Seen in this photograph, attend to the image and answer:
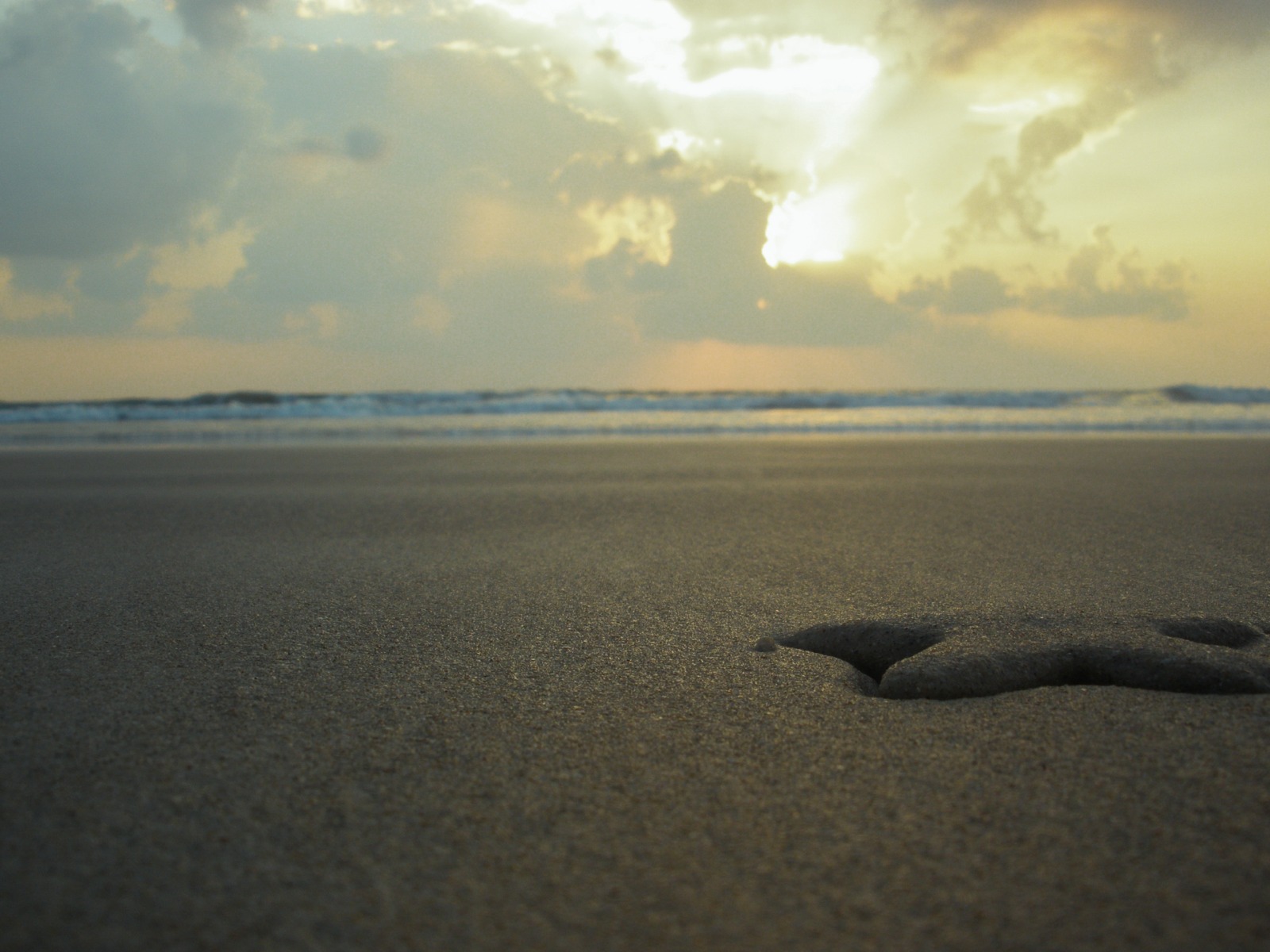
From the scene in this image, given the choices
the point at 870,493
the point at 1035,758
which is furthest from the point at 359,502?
the point at 1035,758

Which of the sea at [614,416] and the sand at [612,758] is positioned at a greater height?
A: the sea at [614,416]

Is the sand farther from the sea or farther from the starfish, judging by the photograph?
the sea

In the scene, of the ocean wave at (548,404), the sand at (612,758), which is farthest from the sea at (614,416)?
the sand at (612,758)

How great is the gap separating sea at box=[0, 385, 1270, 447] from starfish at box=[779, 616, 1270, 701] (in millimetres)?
8902

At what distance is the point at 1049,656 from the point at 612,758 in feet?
2.90

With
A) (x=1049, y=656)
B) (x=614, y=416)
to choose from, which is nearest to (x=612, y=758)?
(x=1049, y=656)

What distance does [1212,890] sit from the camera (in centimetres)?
94

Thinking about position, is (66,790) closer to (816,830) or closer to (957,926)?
(816,830)

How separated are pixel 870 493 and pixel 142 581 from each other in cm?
354

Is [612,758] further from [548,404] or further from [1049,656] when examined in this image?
[548,404]

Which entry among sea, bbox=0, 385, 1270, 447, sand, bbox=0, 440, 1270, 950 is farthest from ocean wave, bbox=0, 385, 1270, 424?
sand, bbox=0, 440, 1270, 950

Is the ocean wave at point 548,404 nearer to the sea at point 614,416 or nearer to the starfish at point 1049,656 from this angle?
the sea at point 614,416

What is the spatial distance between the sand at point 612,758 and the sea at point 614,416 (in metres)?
8.25

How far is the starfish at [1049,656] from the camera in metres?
1.59
